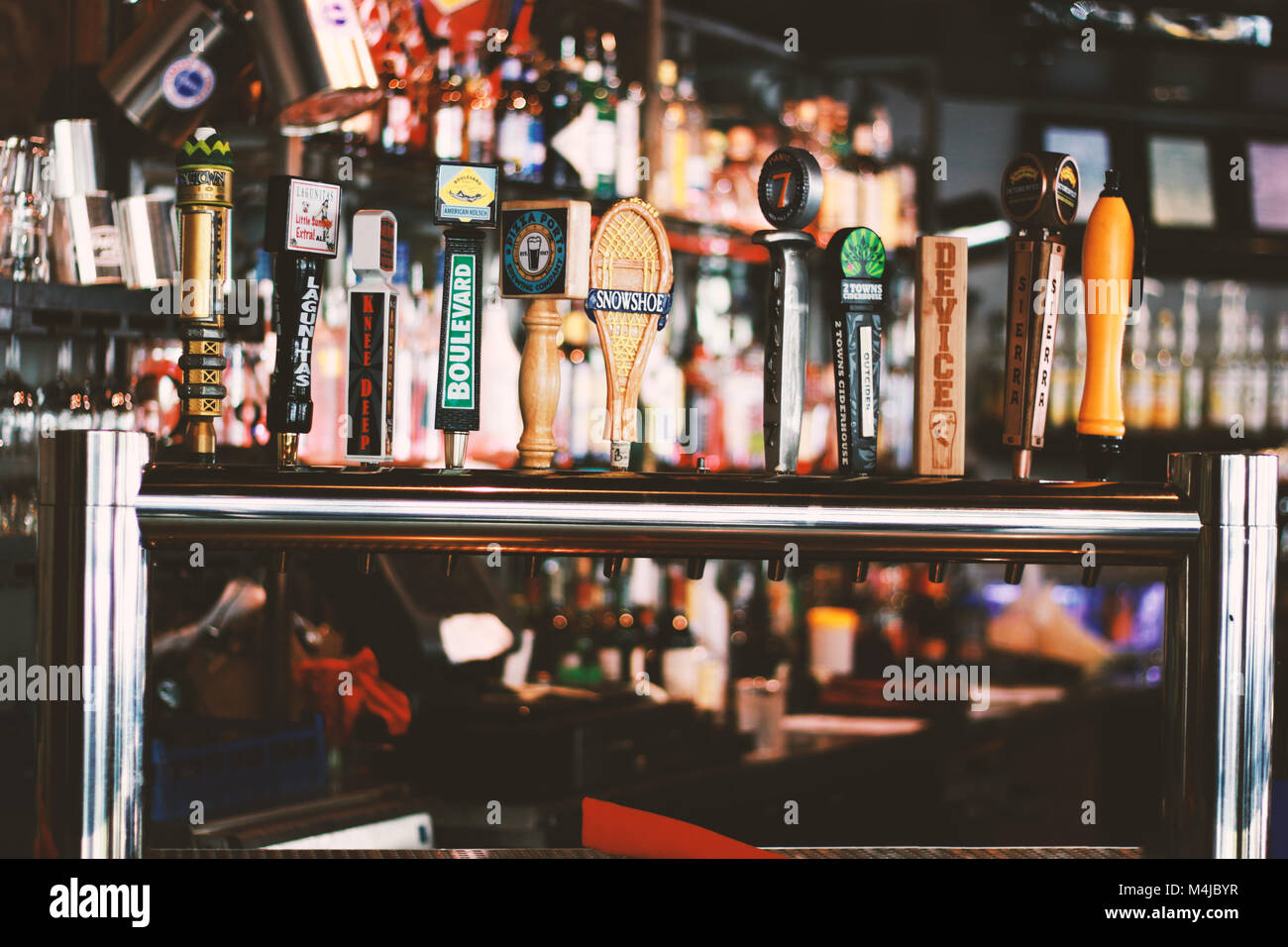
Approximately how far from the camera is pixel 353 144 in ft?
8.17

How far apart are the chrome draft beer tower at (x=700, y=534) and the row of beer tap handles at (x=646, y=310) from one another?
3.5 inches

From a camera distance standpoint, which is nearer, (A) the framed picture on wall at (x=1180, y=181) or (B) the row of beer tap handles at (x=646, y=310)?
(B) the row of beer tap handles at (x=646, y=310)

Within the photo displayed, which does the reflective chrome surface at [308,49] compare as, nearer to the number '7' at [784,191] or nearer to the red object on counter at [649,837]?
the number '7' at [784,191]

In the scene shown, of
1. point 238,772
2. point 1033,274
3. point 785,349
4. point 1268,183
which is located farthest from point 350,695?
point 1268,183

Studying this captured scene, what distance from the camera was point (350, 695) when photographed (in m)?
2.20

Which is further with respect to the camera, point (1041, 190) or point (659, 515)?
point (1041, 190)

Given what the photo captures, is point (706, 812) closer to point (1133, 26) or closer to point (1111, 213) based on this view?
point (1111, 213)

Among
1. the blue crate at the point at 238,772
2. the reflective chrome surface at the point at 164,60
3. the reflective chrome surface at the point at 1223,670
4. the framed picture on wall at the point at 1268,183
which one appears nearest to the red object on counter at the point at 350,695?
the blue crate at the point at 238,772

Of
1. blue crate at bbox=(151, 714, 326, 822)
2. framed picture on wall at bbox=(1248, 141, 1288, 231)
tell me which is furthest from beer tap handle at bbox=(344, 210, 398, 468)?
framed picture on wall at bbox=(1248, 141, 1288, 231)

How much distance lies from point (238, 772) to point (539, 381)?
110 cm

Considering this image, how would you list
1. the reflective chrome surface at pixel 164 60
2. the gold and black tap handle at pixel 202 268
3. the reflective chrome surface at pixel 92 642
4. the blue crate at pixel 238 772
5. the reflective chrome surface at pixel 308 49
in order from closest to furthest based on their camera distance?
1. the reflective chrome surface at pixel 92 642
2. the gold and black tap handle at pixel 202 268
3. the blue crate at pixel 238 772
4. the reflective chrome surface at pixel 308 49
5. the reflective chrome surface at pixel 164 60

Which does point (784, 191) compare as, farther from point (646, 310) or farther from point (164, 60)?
point (164, 60)

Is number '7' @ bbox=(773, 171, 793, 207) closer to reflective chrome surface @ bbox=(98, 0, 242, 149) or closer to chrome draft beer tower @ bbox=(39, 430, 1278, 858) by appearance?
chrome draft beer tower @ bbox=(39, 430, 1278, 858)

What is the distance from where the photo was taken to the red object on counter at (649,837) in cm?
88
